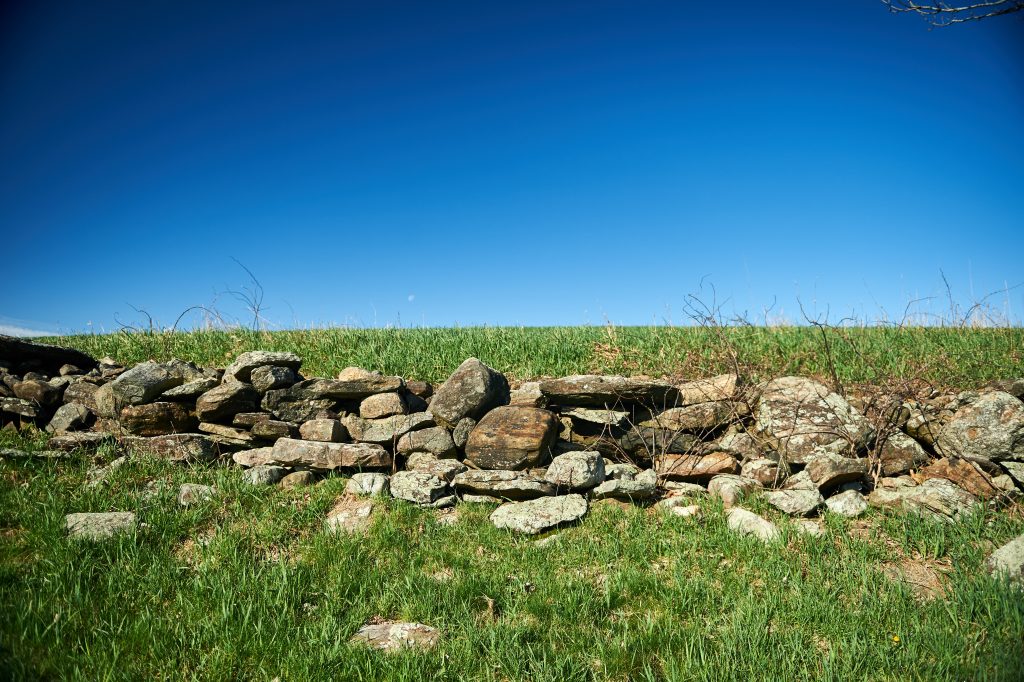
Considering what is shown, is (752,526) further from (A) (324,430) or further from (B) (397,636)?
(A) (324,430)

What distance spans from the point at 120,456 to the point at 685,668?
6289mm

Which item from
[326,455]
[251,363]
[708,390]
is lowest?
[326,455]

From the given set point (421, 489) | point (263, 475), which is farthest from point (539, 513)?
point (263, 475)

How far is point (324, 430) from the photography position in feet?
20.9

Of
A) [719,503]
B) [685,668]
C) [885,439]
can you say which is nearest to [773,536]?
[719,503]

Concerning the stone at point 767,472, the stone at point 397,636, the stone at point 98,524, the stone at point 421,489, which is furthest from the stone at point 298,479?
the stone at point 767,472

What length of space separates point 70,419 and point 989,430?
10.2m

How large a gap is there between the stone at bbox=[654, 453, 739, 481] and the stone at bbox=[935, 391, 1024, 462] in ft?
7.04

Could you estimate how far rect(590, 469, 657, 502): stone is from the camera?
535 centimetres

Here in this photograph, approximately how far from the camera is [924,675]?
3.14 m

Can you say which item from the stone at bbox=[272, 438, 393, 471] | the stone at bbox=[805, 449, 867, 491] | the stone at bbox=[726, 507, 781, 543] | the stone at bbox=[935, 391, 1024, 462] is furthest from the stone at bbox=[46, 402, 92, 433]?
the stone at bbox=[935, 391, 1024, 462]

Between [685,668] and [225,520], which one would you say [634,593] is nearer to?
[685,668]

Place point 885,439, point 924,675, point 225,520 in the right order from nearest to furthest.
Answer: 1. point 924,675
2. point 225,520
3. point 885,439

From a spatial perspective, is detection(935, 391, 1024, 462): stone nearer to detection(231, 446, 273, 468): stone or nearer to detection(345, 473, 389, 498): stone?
detection(345, 473, 389, 498): stone
